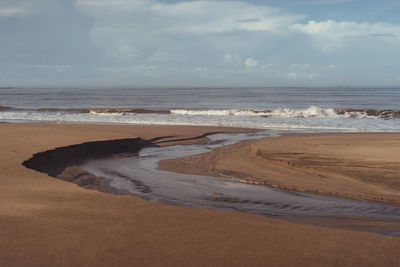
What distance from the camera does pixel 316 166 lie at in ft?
27.5

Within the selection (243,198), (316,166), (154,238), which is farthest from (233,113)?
(154,238)

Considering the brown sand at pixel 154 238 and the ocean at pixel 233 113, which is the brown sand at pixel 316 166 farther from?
the ocean at pixel 233 113

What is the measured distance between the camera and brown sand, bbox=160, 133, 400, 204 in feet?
23.0

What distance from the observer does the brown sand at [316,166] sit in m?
7.00

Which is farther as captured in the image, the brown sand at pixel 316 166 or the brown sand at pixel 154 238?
the brown sand at pixel 316 166

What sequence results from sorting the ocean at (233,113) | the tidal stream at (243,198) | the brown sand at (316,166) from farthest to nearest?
the ocean at (233,113) → the brown sand at (316,166) → the tidal stream at (243,198)

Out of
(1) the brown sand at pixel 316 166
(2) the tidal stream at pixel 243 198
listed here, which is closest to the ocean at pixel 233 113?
(1) the brown sand at pixel 316 166

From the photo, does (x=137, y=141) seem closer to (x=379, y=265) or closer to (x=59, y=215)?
(x=59, y=215)

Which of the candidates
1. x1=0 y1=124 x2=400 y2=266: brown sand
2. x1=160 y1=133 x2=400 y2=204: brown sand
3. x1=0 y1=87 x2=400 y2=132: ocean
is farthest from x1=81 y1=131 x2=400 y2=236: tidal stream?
x1=0 y1=87 x2=400 y2=132: ocean

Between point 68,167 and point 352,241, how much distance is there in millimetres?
6563

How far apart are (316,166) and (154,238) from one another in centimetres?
556

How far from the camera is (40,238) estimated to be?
362cm

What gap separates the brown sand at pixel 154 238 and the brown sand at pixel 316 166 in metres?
2.95

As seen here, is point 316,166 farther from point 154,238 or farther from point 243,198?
point 154,238
